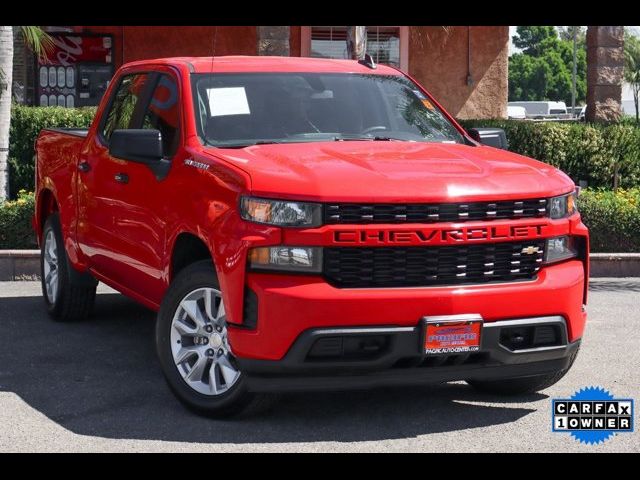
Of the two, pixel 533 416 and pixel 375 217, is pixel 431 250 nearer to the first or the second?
pixel 375 217

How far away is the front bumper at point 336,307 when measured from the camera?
5.98m

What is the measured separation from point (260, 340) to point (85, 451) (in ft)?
3.23

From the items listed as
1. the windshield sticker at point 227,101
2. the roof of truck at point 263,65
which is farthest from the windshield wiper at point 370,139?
the roof of truck at point 263,65

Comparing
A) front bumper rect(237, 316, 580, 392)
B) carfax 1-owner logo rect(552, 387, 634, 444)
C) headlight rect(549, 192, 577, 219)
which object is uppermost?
headlight rect(549, 192, 577, 219)

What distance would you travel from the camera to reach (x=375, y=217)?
19.9 ft

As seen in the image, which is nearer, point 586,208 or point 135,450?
point 135,450

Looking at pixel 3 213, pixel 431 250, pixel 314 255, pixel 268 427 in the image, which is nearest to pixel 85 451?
pixel 268 427

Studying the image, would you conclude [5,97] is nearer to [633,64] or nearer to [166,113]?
[166,113]

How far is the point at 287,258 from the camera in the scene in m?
6.06

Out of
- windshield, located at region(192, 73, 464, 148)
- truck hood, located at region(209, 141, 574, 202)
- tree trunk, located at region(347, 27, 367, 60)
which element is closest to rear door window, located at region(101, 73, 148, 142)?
windshield, located at region(192, 73, 464, 148)

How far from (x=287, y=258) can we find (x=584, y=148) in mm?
11181

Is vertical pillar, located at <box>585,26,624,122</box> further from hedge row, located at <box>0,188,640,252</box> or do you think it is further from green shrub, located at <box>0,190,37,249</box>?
green shrub, located at <box>0,190,37,249</box>

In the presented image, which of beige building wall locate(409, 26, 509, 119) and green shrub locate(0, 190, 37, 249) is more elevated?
beige building wall locate(409, 26, 509, 119)

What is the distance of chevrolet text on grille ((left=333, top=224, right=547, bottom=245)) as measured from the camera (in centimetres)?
604
